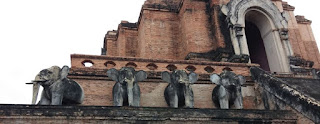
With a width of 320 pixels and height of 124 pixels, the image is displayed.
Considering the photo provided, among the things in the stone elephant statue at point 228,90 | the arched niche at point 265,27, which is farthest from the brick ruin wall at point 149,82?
the arched niche at point 265,27

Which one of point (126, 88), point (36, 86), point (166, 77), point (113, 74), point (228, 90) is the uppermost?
point (113, 74)

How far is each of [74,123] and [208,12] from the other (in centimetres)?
1022

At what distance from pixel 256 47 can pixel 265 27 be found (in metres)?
4.02

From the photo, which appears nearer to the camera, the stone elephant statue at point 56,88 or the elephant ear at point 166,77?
the stone elephant statue at point 56,88

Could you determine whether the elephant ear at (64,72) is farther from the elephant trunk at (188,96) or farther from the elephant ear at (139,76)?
the elephant trunk at (188,96)

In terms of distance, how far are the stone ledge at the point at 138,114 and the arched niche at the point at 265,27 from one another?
19.2ft

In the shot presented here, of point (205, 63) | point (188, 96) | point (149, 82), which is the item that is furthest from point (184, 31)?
point (188, 96)

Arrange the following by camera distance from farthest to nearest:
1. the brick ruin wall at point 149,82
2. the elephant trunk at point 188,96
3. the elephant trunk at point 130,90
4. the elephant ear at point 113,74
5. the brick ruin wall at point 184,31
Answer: the brick ruin wall at point 184,31
the brick ruin wall at point 149,82
the elephant ear at point 113,74
the elephant trunk at point 188,96
the elephant trunk at point 130,90

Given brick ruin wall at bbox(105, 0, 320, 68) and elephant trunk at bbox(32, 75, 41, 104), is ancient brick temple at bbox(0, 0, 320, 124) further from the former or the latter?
elephant trunk at bbox(32, 75, 41, 104)

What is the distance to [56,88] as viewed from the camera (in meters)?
8.55

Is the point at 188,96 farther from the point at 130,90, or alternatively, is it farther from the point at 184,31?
the point at 184,31

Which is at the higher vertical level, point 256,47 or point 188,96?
point 256,47

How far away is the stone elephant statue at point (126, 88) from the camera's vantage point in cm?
914

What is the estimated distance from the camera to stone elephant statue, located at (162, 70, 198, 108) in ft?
30.6
